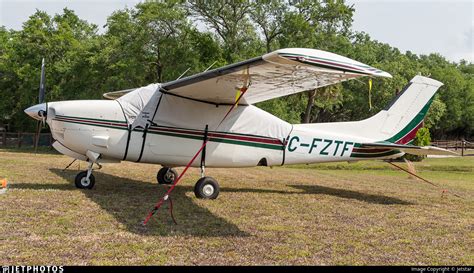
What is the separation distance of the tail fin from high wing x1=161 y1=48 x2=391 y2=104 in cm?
361

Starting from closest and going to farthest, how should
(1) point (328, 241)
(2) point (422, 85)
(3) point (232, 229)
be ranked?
(1) point (328, 241) < (3) point (232, 229) < (2) point (422, 85)

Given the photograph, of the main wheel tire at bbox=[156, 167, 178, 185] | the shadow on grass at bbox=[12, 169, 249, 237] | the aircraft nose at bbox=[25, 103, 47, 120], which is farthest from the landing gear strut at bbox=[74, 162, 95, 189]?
the main wheel tire at bbox=[156, 167, 178, 185]

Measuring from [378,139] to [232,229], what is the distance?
22.1 feet

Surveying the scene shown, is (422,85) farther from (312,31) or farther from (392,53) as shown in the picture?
(392,53)

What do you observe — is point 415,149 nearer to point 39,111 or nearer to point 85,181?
point 85,181

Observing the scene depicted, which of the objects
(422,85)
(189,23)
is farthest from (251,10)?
(422,85)

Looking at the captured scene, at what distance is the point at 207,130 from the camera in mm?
10719

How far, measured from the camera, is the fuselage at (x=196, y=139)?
32.8 feet

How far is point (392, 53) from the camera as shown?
90562mm

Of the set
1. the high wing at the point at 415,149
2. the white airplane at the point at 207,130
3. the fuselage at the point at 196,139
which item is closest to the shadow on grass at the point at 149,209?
the white airplane at the point at 207,130

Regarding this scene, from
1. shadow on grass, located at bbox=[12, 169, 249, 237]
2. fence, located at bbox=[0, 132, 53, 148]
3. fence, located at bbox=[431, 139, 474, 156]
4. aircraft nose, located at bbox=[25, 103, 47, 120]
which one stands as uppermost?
aircraft nose, located at bbox=[25, 103, 47, 120]

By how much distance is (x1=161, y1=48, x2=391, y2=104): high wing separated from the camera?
20.6 ft

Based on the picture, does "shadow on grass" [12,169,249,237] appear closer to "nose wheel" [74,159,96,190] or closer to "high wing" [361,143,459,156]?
"nose wheel" [74,159,96,190]

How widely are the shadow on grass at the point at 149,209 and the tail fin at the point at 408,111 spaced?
5882 millimetres
